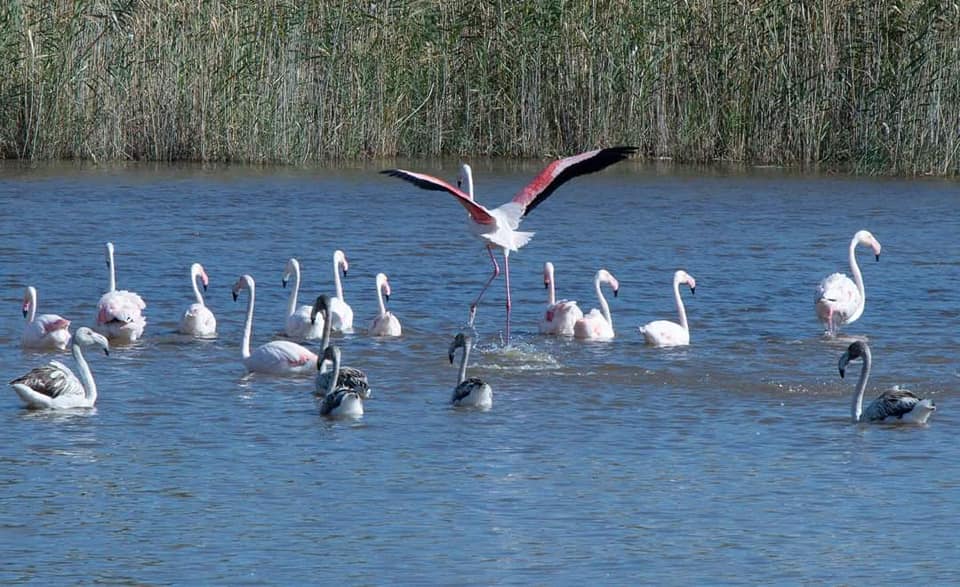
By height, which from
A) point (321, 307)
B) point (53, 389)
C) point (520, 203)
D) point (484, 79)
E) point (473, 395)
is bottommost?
point (473, 395)

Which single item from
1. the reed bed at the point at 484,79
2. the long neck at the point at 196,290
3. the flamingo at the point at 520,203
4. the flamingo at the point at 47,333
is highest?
the reed bed at the point at 484,79

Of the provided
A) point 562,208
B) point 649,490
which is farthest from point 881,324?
point 562,208

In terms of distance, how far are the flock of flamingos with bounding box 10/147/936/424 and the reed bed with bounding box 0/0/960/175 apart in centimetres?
659

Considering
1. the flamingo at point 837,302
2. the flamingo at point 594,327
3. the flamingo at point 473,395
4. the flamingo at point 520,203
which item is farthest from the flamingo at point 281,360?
the flamingo at point 837,302

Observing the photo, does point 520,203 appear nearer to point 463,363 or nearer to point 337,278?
point 337,278

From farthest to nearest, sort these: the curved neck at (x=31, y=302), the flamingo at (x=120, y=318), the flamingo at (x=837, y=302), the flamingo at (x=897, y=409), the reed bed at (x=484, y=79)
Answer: the reed bed at (x=484, y=79) → the flamingo at (x=837, y=302) → the curved neck at (x=31, y=302) → the flamingo at (x=120, y=318) → the flamingo at (x=897, y=409)

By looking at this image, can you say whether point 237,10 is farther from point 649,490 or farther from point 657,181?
point 649,490

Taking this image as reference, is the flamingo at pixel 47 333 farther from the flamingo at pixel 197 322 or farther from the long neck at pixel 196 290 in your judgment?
the long neck at pixel 196 290

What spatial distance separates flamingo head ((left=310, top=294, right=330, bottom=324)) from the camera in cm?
945

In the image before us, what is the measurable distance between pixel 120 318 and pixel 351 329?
147 cm

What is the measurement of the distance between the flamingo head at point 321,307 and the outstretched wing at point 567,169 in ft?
5.02

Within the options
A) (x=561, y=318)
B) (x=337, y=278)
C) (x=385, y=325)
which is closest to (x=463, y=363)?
(x=385, y=325)

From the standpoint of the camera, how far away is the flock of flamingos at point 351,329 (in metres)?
7.97

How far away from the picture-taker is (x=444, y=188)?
31.6ft
